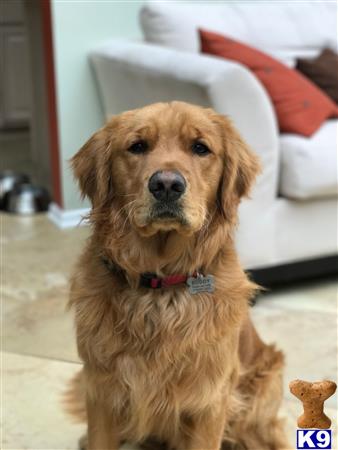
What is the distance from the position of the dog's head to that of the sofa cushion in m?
1.00

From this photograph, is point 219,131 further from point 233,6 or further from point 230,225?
point 233,6

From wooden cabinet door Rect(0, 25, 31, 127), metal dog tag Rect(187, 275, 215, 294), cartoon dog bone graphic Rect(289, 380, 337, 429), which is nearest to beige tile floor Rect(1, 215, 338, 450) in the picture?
metal dog tag Rect(187, 275, 215, 294)

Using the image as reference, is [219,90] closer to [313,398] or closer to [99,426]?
[99,426]

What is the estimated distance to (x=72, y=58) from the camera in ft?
11.5

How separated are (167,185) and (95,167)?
0.87 feet

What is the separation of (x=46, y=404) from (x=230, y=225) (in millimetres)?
876

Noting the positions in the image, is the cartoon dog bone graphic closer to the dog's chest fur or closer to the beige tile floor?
the dog's chest fur

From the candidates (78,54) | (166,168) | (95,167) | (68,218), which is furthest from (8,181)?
(166,168)

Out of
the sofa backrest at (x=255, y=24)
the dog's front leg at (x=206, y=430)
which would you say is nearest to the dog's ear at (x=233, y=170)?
the dog's front leg at (x=206, y=430)

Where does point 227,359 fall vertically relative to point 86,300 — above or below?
below

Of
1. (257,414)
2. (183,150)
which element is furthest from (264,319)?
(183,150)

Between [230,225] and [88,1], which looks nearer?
[230,225]

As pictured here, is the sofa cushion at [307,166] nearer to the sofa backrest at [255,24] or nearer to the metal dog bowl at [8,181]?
the sofa backrest at [255,24]

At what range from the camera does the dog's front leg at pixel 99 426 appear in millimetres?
1591
